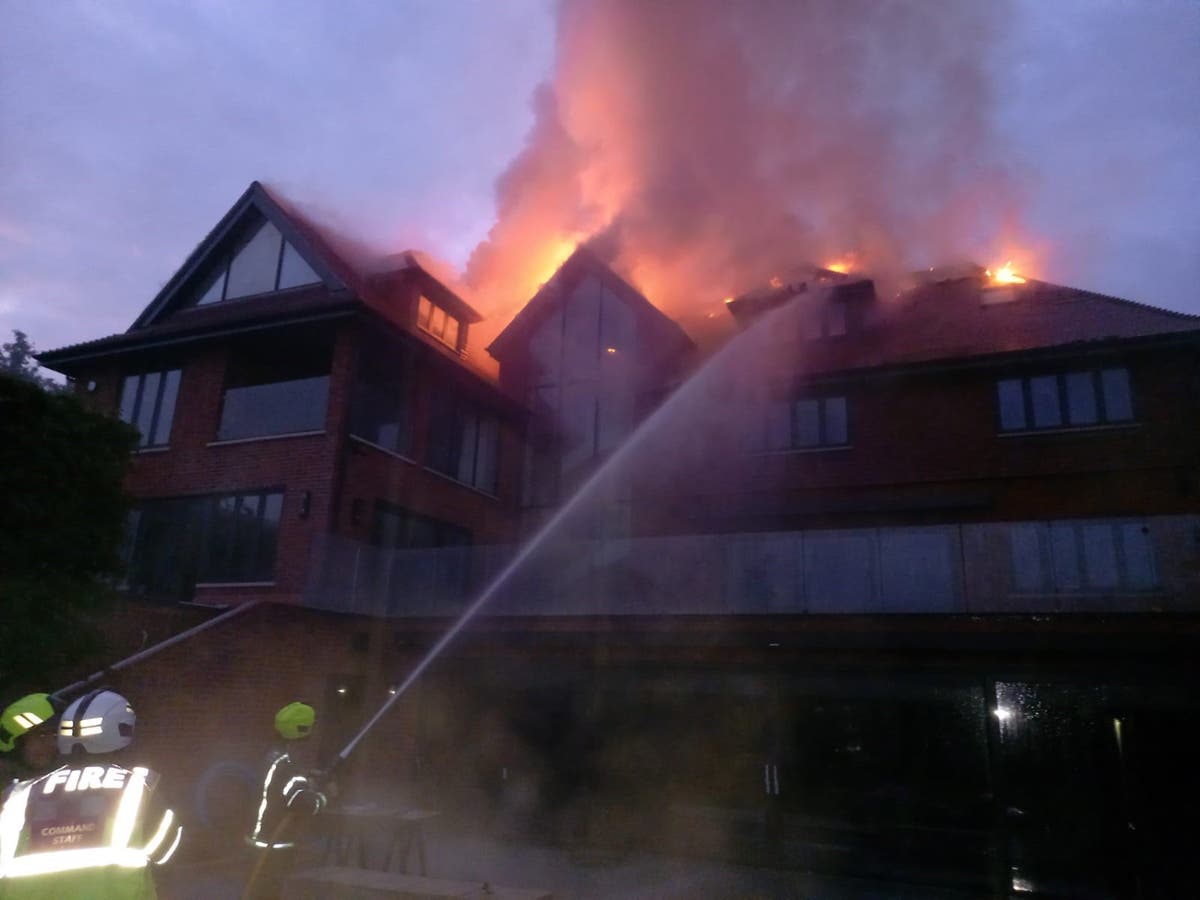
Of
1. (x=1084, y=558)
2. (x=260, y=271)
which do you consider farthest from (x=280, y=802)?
(x=260, y=271)

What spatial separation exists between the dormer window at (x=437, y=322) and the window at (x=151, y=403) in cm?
447

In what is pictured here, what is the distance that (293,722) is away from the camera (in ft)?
16.9

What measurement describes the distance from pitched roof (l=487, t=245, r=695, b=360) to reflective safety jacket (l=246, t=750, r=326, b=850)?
1393 centimetres

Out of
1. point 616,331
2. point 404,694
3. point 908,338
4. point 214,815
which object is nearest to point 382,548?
point 404,694

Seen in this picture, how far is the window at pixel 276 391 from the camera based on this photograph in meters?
A: 14.6

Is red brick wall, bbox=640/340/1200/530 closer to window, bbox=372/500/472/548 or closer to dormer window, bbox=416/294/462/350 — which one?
window, bbox=372/500/472/548

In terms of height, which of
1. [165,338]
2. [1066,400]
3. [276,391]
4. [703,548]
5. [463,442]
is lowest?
[703,548]

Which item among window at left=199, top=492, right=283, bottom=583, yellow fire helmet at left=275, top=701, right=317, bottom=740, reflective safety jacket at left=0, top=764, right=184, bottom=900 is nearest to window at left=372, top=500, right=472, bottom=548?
window at left=199, top=492, right=283, bottom=583

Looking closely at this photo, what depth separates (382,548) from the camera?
1412 cm

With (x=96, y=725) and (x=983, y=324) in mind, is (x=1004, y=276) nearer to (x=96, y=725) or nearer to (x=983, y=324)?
(x=983, y=324)

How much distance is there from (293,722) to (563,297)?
49.5ft

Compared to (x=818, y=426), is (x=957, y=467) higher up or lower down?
lower down

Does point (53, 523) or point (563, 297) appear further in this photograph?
point (563, 297)

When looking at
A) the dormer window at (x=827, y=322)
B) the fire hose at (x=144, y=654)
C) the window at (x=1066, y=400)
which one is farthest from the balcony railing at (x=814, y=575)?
the dormer window at (x=827, y=322)
